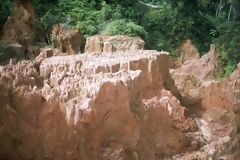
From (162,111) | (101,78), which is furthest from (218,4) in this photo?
(101,78)

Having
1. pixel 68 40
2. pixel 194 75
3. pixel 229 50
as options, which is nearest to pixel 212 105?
pixel 194 75

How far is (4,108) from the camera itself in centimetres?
482

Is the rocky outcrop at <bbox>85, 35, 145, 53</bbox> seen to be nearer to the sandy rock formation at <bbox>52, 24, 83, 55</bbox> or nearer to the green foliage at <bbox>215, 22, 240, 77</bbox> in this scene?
the sandy rock formation at <bbox>52, 24, 83, 55</bbox>

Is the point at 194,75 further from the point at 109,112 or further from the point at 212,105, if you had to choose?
the point at 109,112

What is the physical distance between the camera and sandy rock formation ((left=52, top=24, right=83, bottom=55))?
11642 millimetres

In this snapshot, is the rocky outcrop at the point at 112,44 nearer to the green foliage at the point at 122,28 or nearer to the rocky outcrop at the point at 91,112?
the green foliage at the point at 122,28

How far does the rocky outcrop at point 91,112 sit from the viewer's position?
16.3ft

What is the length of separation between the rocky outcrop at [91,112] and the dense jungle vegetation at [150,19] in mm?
4365

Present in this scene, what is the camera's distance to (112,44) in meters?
11.5

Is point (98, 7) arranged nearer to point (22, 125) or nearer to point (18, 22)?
point (18, 22)

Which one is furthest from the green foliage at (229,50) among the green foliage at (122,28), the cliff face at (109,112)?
the green foliage at (122,28)

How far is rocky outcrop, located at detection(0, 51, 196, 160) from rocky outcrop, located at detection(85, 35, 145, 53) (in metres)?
2.49

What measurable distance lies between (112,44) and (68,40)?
119 centimetres

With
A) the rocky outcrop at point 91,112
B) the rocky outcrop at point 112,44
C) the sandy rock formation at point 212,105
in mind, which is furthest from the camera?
the rocky outcrop at point 112,44
